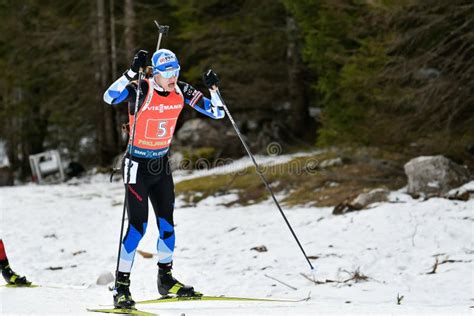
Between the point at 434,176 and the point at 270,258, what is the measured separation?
3526 millimetres

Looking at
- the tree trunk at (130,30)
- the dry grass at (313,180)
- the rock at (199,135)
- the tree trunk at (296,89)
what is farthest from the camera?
the tree trunk at (130,30)

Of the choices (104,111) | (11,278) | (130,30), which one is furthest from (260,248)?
(104,111)

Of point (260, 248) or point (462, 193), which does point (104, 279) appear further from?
point (462, 193)

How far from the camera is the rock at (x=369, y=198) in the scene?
10.4 meters

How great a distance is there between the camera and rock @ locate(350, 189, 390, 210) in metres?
10.4

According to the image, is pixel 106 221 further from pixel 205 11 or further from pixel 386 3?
pixel 205 11

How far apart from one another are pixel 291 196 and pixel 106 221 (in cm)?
375

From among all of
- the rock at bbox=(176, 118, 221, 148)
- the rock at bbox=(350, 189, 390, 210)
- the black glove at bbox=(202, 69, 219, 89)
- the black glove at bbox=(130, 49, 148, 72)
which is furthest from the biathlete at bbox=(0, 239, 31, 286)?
the rock at bbox=(176, 118, 221, 148)

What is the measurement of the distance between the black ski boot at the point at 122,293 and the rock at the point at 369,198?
215 inches

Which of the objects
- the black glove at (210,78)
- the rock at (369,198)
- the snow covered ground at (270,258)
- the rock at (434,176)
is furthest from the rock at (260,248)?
the black glove at (210,78)

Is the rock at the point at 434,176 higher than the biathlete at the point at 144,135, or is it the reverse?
the biathlete at the point at 144,135

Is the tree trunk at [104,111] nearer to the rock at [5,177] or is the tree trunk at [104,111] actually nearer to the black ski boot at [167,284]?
the rock at [5,177]

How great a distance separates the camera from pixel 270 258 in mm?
8688

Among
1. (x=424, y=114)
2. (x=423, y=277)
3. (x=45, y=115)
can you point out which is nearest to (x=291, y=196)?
(x=424, y=114)
